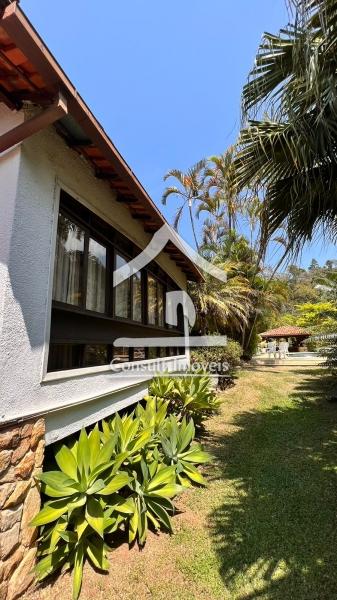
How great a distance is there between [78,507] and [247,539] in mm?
1841

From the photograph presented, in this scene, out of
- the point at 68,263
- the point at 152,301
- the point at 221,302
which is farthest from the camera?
the point at 221,302

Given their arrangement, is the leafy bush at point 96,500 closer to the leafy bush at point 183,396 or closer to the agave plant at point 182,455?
the agave plant at point 182,455

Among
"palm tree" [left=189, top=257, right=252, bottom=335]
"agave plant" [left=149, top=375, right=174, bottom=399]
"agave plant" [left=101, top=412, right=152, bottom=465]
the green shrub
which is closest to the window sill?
"agave plant" [left=149, top=375, right=174, bottom=399]

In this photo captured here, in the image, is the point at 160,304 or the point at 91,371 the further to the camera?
the point at 160,304

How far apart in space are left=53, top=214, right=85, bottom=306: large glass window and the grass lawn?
2862 millimetres

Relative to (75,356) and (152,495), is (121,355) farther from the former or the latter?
(152,495)

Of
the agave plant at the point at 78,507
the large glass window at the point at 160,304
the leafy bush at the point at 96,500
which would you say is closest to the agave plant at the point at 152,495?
the leafy bush at the point at 96,500

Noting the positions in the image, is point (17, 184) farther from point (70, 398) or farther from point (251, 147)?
point (251, 147)

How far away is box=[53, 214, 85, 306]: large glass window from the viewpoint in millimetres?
3740

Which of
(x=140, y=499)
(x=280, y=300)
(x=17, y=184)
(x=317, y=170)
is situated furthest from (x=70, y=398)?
(x=280, y=300)

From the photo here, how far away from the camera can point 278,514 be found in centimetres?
376

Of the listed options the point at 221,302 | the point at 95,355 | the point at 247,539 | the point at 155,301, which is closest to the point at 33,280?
the point at 95,355

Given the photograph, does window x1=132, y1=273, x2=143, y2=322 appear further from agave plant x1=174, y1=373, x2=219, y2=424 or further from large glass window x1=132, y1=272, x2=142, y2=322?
agave plant x1=174, y1=373, x2=219, y2=424

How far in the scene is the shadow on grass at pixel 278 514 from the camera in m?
2.80
